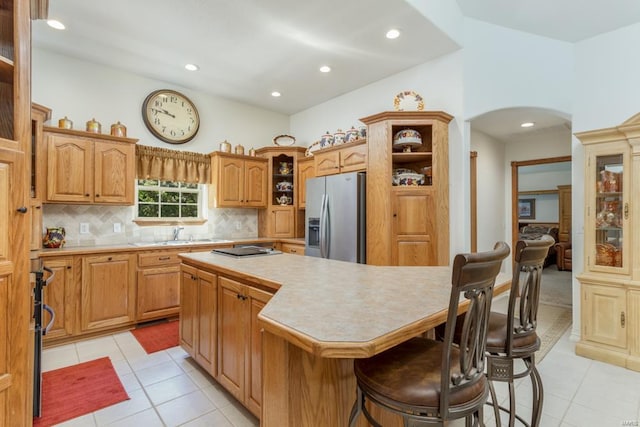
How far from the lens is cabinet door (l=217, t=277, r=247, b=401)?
190 centimetres

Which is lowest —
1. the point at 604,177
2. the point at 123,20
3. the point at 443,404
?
the point at 443,404

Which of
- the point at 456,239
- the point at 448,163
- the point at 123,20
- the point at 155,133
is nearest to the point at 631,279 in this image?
the point at 456,239

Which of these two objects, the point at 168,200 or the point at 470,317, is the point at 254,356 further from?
the point at 168,200

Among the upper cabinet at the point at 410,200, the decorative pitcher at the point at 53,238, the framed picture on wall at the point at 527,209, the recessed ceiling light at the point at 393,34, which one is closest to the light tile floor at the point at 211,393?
the decorative pitcher at the point at 53,238

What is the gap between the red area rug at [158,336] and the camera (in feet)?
9.97

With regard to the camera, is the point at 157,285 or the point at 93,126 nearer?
the point at 93,126

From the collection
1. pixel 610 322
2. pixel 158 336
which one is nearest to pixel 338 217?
pixel 158 336

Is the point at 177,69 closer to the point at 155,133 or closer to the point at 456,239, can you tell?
the point at 155,133

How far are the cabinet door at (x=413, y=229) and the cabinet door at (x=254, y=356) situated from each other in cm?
194

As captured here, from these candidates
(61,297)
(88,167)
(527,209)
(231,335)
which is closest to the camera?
(231,335)

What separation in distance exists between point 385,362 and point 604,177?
297 cm

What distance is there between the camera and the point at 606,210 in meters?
2.86

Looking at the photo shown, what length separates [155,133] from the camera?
4125 millimetres

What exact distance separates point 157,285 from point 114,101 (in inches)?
91.2
